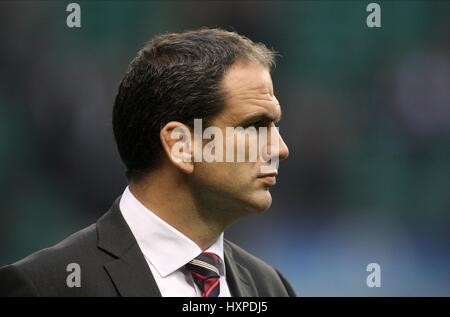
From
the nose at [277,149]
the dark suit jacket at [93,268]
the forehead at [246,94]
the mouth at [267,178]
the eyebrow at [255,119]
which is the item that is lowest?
the dark suit jacket at [93,268]

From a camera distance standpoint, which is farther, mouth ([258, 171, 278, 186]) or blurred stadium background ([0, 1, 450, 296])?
blurred stadium background ([0, 1, 450, 296])

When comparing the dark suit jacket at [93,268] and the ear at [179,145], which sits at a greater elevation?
the ear at [179,145]

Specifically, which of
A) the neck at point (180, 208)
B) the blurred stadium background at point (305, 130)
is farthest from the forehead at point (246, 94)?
the blurred stadium background at point (305, 130)

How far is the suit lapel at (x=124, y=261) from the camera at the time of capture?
178cm

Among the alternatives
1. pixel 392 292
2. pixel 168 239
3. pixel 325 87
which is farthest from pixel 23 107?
pixel 168 239

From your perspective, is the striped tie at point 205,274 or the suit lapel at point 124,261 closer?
the suit lapel at point 124,261

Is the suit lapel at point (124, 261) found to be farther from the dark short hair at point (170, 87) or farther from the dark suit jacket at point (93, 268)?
the dark short hair at point (170, 87)

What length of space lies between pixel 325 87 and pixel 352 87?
6.3 inches

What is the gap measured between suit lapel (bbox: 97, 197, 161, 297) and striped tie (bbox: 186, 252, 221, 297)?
0.45 feet

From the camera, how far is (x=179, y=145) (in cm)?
195

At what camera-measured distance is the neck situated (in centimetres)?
196

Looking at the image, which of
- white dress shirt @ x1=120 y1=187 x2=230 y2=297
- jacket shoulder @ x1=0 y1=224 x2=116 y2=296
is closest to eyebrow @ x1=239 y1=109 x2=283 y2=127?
white dress shirt @ x1=120 y1=187 x2=230 y2=297

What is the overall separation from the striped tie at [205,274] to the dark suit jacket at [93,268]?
0.14 meters

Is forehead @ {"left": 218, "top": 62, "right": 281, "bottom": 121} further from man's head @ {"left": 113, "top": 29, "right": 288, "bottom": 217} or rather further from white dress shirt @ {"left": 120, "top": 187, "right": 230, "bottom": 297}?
A: white dress shirt @ {"left": 120, "top": 187, "right": 230, "bottom": 297}
